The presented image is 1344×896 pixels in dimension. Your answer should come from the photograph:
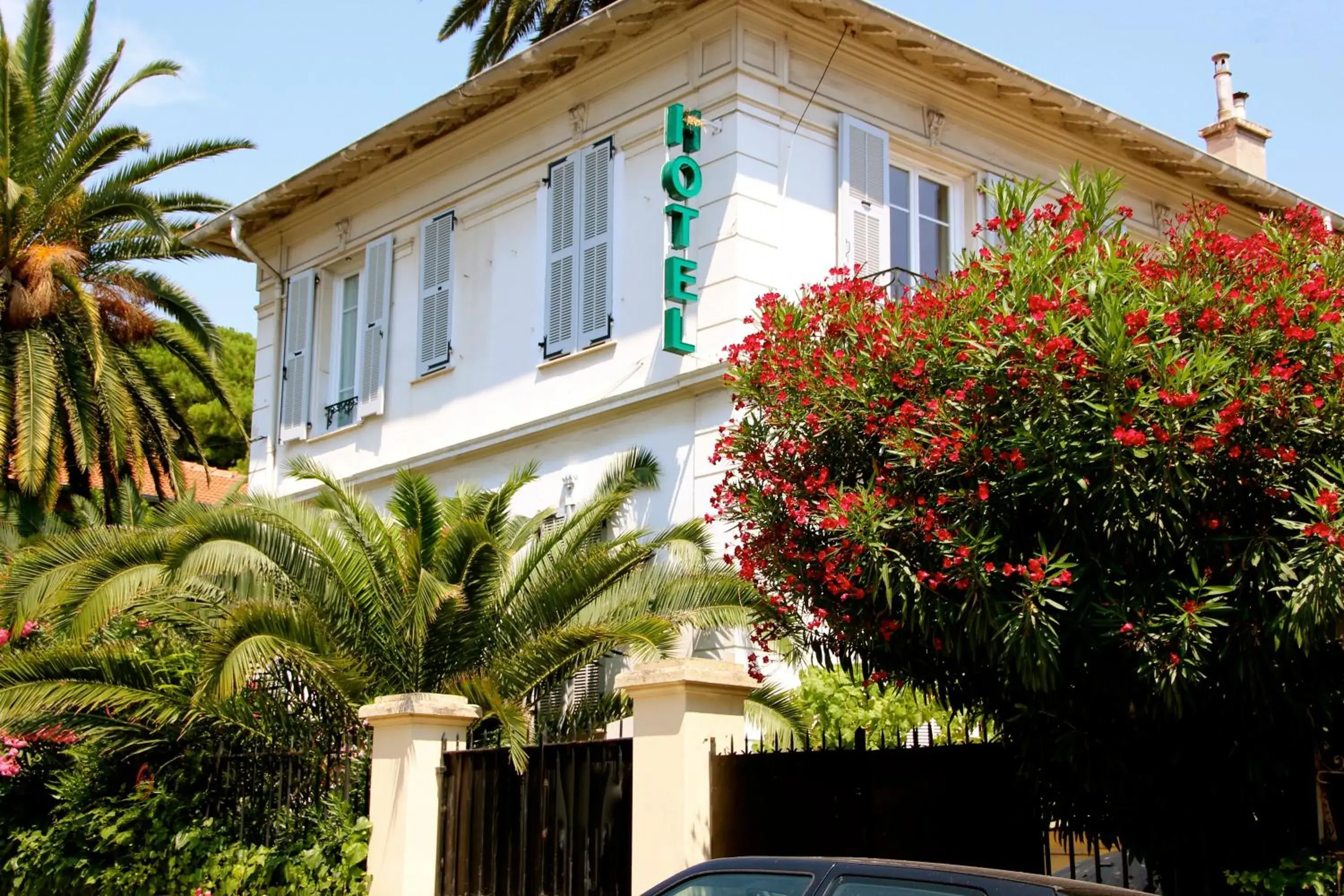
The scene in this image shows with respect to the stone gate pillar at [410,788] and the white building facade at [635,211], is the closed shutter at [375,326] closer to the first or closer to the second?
the white building facade at [635,211]

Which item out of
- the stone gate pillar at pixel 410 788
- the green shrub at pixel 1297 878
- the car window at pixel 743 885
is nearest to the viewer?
the car window at pixel 743 885

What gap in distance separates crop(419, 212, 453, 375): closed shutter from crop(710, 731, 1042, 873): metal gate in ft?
31.0

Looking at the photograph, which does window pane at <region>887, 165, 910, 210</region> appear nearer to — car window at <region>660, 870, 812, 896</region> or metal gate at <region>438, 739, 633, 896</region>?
metal gate at <region>438, 739, 633, 896</region>

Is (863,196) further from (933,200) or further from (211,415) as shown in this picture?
(211,415)

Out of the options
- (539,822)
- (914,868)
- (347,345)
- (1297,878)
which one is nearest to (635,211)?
(347,345)

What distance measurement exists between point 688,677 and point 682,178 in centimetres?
680

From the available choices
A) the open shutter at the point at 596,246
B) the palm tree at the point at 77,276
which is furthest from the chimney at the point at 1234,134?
the palm tree at the point at 77,276

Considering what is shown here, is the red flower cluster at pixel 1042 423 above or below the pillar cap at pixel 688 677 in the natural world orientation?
above

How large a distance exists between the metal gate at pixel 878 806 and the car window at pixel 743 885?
1854 millimetres

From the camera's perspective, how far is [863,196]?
15.5 metres

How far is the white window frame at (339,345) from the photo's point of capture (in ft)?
61.9

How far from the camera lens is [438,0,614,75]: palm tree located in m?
24.8

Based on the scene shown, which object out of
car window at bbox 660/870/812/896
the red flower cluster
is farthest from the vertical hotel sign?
car window at bbox 660/870/812/896

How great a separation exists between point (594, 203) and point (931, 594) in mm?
9628
